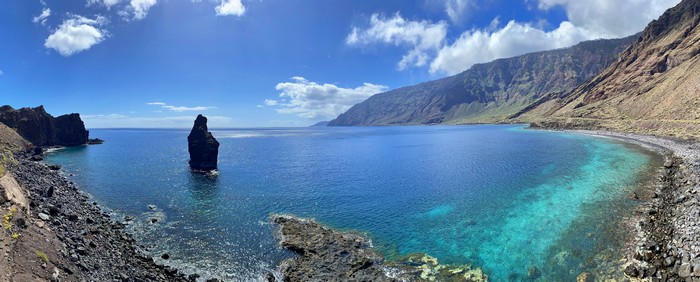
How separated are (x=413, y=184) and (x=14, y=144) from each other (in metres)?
135

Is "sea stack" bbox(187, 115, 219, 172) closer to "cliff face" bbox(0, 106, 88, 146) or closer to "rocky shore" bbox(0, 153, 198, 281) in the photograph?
"rocky shore" bbox(0, 153, 198, 281)

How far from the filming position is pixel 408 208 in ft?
172

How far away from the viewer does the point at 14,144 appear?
112 m

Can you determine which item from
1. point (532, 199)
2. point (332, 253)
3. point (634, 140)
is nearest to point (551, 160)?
point (532, 199)

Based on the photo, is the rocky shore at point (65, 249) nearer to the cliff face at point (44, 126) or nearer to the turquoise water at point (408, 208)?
the turquoise water at point (408, 208)

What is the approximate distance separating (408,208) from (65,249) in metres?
41.7

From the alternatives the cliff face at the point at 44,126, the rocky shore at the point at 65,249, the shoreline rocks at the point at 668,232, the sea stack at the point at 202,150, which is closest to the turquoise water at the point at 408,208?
the shoreline rocks at the point at 668,232

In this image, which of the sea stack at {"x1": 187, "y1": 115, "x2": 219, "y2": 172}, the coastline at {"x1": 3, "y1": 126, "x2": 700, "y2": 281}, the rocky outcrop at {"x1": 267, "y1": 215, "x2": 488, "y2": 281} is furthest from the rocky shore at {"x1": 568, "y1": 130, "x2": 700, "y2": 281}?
the sea stack at {"x1": 187, "y1": 115, "x2": 219, "y2": 172}

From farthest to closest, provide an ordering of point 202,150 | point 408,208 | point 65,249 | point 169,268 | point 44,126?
point 44,126, point 202,150, point 408,208, point 169,268, point 65,249

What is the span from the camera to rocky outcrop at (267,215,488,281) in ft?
101

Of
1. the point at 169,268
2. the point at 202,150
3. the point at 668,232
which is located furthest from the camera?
the point at 202,150

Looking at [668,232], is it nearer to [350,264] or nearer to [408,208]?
[408,208]

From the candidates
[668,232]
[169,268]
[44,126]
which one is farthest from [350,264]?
[44,126]

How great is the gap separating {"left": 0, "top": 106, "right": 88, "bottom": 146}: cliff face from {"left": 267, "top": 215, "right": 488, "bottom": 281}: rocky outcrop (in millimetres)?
160985
